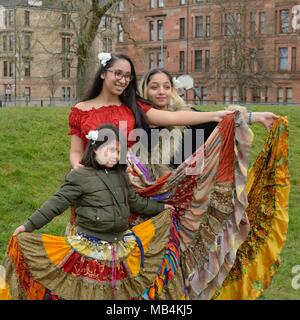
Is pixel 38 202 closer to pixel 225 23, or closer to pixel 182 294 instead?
pixel 182 294

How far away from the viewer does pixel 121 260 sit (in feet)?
14.4

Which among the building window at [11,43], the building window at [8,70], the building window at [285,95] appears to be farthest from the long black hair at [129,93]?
the building window at [8,70]

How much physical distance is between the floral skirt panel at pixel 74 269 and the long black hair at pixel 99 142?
502 millimetres

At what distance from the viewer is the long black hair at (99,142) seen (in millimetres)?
4270

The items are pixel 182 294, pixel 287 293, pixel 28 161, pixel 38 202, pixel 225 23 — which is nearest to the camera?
pixel 182 294

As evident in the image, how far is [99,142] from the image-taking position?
4270 millimetres

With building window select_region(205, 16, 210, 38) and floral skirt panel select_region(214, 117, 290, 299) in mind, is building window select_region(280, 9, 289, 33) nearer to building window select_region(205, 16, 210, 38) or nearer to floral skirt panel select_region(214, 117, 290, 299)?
building window select_region(205, 16, 210, 38)

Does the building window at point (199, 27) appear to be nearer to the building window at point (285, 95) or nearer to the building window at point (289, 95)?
the building window at point (285, 95)

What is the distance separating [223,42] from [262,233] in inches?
1492

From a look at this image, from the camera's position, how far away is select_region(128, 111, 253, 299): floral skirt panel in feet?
14.9

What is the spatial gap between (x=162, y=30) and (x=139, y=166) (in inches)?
1708
